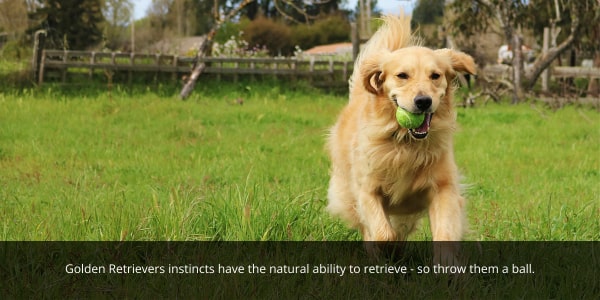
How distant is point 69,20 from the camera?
23172mm

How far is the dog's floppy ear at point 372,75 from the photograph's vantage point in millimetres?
4102

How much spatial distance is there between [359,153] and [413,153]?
14.9 inches

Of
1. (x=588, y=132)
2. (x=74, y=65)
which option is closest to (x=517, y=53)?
(x=588, y=132)

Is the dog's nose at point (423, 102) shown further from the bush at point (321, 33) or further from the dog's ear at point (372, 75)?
the bush at point (321, 33)

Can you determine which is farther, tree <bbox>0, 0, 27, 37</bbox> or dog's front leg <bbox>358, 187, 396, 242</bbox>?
tree <bbox>0, 0, 27, 37</bbox>

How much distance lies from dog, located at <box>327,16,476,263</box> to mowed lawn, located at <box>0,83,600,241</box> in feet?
1.42

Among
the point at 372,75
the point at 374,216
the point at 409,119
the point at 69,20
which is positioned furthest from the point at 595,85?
the point at 69,20

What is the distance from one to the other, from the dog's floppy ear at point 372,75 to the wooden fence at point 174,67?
11.2m

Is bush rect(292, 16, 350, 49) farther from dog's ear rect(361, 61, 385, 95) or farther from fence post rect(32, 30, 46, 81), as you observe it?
dog's ear rect(361, 61, 385, 95)

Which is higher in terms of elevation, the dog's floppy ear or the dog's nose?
the dog's floppy ear

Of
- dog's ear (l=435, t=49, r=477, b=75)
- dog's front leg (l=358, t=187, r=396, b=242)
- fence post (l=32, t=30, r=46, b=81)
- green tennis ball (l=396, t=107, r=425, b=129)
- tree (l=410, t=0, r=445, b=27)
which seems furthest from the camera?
tree (l=410, t=0, r=445, b=27)

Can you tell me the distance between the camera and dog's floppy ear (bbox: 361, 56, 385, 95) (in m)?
4.10

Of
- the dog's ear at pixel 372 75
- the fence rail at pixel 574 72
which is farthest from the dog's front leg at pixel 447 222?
the fence rail at pixel 574 72

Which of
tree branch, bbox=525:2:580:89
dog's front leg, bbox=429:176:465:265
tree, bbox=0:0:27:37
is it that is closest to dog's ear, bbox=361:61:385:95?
dog's front leg, bbox=429:176:465:265
